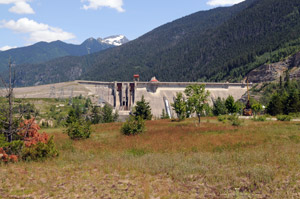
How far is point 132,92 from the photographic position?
4589 inches

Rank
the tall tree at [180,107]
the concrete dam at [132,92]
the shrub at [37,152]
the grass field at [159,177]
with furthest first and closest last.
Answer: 1. the concrete dam at [132,92]
2. the tall tree at [180,107]
3. the shrub at [37,152]
4. the grass field at [159,177]

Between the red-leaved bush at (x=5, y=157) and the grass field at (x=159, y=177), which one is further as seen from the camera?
the red-leaved bush at (x=5, y=157)

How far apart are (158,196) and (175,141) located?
39.8ft

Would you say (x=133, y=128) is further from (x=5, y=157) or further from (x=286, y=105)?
(x=286, y=105)

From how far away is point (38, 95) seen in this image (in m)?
126

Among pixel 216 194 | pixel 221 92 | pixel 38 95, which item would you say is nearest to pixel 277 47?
pixel 221 92

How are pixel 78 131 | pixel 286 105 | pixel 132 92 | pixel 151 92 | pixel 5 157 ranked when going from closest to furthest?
pixel 5 157 < pixel 78 131 < pixel 286 105 < pixel 151 92 < pixel 132 92

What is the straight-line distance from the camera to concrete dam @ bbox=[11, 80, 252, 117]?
367 ft

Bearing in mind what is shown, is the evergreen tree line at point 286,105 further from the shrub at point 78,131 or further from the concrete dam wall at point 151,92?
the shrub at point 78,131

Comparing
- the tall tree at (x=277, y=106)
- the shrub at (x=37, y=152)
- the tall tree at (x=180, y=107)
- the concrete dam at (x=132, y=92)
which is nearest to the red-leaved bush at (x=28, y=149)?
the shrub at (x=37, y=152)

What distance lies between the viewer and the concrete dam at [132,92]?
11188 centimetres

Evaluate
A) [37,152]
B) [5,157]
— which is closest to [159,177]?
[37,152]

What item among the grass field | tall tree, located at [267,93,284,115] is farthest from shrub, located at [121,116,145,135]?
tall tree, located at [267,93,284,115]

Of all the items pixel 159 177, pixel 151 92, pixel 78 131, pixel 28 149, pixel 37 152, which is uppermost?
pixel 151 92
